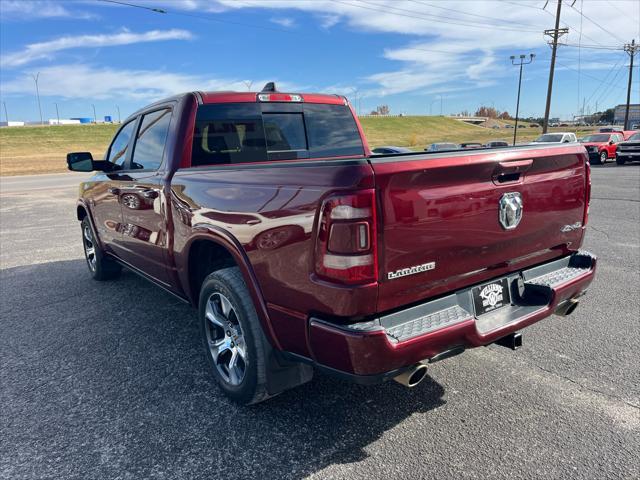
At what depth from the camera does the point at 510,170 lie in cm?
256

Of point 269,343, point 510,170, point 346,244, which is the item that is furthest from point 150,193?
point 510,170

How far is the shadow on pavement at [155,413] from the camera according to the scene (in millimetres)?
2492

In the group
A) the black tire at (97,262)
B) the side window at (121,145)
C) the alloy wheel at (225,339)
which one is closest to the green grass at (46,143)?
the black tire at (97,262)

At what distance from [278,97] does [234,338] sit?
2.07 metres

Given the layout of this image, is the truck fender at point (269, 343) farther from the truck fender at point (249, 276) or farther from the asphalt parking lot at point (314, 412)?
the asphalt parking lot at point (314, 412)

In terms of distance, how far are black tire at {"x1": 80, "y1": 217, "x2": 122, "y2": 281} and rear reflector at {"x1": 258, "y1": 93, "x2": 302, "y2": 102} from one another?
2906 mm

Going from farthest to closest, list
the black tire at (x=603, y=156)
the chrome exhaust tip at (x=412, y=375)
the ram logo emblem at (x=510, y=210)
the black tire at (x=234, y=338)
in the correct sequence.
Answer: the black tire at (x=603, y=156) → the black tire at (x=234, y=338) → the ram logo emblem at (x=510, y=210) → the chrome exhaust tip at (x=412, y=375)

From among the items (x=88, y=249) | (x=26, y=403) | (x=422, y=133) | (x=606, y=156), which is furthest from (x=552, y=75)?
(x=422, y=133)

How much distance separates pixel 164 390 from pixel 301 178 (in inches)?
75.1

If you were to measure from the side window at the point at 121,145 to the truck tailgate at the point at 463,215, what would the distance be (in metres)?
3.38

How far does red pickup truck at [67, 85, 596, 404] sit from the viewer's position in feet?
6.95

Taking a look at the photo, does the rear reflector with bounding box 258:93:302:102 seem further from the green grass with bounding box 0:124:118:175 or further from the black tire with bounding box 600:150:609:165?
the green grass with bounding box 0:124:118:175

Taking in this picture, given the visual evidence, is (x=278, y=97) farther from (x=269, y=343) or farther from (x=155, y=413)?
(x=155, y=413)

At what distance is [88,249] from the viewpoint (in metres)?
6.18
